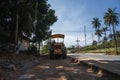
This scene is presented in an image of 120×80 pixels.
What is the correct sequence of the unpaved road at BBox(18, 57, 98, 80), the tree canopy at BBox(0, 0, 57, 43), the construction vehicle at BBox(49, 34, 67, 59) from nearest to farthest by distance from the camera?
the unpaved road at BBox(18, 57, 98, 80) → the tree canopy at BBox(0, 0, 57, 43) → the construction vehicle at BBox(49, 34, 67, 59)

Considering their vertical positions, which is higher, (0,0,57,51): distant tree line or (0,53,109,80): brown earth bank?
(0,0,57,51): distant tree line

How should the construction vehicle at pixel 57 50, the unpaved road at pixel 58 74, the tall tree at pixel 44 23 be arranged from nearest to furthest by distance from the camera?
the unpaved road at pixel 58 74 → the construction vehicle at pixel 57 50 → the tall tree at pixel 44 23

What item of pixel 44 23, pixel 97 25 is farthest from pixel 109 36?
pixel 44 23

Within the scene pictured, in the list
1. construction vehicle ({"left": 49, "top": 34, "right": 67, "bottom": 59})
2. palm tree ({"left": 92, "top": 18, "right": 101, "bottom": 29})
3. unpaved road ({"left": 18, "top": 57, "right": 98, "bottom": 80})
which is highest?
palm tree ({"left": 92, "top": 18, "right": 101, "bottom": 29})

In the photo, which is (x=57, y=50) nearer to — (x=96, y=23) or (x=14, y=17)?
(x=14, y=17)

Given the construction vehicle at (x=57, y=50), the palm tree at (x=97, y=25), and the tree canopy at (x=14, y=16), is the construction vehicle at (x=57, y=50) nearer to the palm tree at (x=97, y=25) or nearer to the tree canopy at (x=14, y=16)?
the tree canopy at (x=14, y=16)

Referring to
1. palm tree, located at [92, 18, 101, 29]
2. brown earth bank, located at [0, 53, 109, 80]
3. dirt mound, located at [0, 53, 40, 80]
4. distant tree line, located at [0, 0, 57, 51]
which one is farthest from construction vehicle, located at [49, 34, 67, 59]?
palm tree, located at [92, 18, 101, 29]

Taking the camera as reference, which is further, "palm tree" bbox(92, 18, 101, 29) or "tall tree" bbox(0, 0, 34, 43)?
"palm tree" bbox(92, 18, 101, 29)

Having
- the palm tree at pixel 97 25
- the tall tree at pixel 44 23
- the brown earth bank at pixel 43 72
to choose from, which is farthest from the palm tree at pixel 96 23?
the brown earth bank at pixel 43 72

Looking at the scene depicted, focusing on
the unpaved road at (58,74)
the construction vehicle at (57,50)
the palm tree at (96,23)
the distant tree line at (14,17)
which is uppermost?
the palm tree at (96,23)

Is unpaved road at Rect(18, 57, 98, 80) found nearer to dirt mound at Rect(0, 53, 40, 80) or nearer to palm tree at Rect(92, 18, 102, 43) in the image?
dirt mound at Rect(0, 53, 40, 80)

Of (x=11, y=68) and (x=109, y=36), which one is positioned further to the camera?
(x=109, y=36)

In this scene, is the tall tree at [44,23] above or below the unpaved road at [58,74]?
above

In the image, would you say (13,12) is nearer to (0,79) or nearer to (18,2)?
(18,2)
